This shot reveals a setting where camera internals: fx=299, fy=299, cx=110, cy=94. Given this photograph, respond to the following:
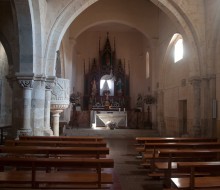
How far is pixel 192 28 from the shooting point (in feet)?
37.0

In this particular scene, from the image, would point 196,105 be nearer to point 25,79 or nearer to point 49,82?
point 49,82

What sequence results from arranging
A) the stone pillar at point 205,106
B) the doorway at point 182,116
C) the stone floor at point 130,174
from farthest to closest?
the doorway at point 182,116 → the stone pillar at point 205,106 → the stone floor at point 130,174

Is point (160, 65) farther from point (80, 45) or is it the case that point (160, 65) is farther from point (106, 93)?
point (80, 45)

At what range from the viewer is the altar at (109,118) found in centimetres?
1836

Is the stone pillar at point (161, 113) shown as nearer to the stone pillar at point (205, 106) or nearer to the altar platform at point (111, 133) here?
the altar platform at point (111, 133)

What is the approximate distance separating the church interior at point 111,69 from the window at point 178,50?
49mm

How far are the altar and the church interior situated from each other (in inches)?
2.4

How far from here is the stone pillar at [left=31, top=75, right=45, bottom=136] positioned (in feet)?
34.3

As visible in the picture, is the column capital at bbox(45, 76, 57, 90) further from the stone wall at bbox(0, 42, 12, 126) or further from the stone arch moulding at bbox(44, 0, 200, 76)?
the stone wall at bbox(0, 42, 12, 126)

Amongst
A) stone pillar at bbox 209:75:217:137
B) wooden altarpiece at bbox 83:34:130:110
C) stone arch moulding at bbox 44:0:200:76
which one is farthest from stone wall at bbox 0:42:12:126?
stone pillar at bbox 209:75:217:137

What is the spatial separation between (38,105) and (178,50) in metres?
8.20

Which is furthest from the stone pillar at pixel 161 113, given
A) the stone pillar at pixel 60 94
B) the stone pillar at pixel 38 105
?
the stone pillar at pixel 38 105

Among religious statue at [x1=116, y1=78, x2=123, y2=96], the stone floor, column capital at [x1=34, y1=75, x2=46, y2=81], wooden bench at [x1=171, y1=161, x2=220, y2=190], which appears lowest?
the stone floor

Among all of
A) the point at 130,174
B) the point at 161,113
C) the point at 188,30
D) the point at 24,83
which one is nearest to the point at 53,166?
the point at 130,174
